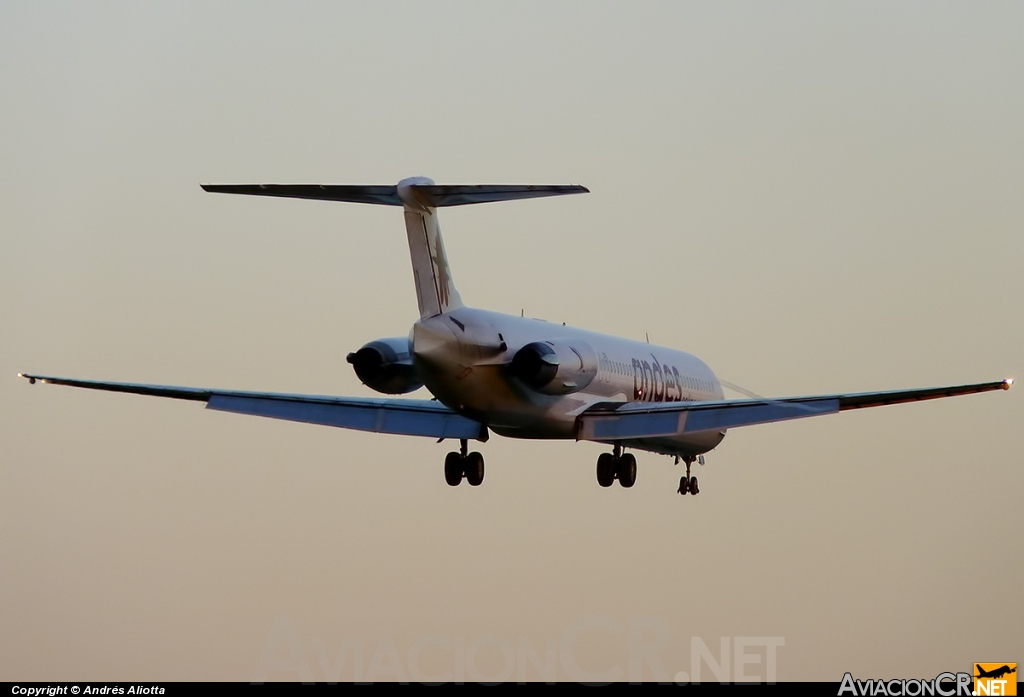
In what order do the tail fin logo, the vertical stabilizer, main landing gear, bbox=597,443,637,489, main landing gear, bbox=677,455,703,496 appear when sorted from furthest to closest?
main landing gear, bbox=677,455,703,496, main landing gear, bbox=597,443,637,489, the vertical stabilizer, the tail fin logo

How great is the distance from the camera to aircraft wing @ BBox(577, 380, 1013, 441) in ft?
124

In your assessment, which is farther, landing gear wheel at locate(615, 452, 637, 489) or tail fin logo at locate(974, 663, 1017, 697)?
landing gear wheel at locate(615, 452, 637, 489)

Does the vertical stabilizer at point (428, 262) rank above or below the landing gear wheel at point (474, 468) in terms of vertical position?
above

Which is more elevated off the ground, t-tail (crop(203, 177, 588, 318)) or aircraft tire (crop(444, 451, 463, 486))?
t-tail (crop(203, 177, 588, 318))

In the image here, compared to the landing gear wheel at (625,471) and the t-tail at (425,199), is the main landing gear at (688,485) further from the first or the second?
the t-tail at (425,199)

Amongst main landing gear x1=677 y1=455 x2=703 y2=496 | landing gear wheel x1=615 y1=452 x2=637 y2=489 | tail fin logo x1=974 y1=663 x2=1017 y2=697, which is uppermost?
main landing gear x1=677 y1=455 x2=703 y2=496

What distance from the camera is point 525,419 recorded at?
41.8 m

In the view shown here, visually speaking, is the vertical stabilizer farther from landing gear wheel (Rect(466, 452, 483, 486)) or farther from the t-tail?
landing gear wheel (Rect(466, 452, 483, 486))

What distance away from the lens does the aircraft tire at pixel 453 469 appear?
43.1m

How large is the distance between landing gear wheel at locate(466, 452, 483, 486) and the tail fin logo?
1115 cm

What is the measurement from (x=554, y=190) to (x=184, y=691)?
32.2 ft

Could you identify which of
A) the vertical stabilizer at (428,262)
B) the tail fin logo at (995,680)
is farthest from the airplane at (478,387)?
the tail fin logo at (995,680)

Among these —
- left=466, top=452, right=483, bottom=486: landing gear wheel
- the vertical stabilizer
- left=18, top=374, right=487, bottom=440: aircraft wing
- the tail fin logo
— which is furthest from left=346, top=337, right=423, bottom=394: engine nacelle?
the tail fin logo

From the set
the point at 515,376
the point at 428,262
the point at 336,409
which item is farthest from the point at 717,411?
the point at 336,409
